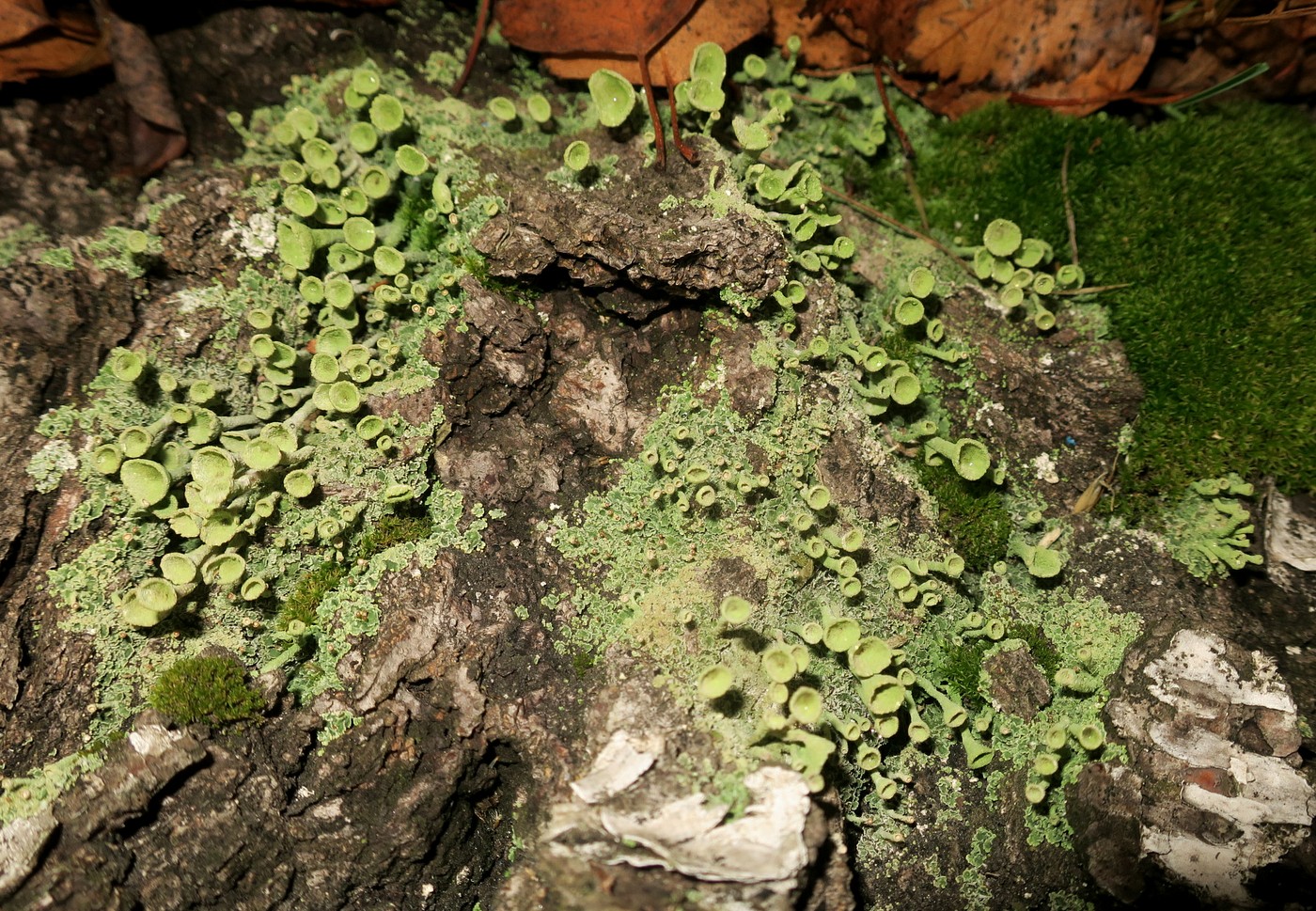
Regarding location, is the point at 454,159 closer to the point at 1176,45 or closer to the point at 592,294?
the point at 592,294

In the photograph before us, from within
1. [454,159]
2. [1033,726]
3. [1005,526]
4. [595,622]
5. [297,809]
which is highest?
[454,159]

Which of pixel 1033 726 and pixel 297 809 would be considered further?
pixel 1033 726

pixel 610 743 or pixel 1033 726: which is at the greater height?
pixel 1033 726

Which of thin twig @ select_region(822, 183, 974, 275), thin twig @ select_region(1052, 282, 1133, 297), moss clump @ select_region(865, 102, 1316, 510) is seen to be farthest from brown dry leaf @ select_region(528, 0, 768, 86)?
thin twig @ select_region(1052, 282, 1133, 297)

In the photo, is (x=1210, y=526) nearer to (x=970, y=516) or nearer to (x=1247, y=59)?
(x=970, y=516)

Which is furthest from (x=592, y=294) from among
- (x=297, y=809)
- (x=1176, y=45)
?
(x=1176, y=45)

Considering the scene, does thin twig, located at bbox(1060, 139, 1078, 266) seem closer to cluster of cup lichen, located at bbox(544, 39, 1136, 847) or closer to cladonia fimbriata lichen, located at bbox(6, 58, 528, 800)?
cluster of cup lichen, located at bbox(544, 39, 1136, 847)

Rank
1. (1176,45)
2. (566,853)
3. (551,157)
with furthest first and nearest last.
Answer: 1. (1176,45)
2. (551,157)
3. (566,853)
